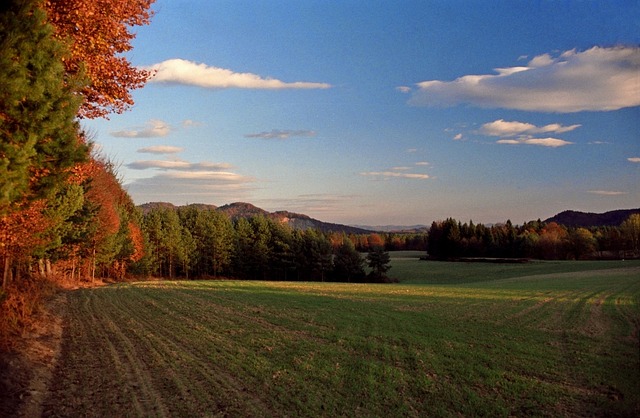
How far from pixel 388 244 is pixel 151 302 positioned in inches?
5706

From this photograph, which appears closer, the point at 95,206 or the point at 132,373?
the point at 132,373

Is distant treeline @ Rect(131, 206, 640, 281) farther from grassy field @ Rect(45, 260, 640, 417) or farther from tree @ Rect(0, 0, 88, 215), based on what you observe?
tree @ Rect(0, 0, 88, 215)

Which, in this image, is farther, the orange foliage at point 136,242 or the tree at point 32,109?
the orange foliage at point 136,242

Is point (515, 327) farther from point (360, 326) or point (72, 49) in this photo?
point (72, 49)

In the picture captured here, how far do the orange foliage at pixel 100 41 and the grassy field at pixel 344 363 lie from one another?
7.17 m

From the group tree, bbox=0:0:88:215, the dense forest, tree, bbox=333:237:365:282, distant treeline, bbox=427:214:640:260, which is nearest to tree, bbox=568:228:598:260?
distant treeline, bbox=427:214:640:260

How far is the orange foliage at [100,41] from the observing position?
11086 millimetres

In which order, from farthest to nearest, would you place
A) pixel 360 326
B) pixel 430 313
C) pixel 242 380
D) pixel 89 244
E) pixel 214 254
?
pixel 214 254 → pixel 89 244 → pixel 430 313 → pixel 360 326 → pixel 242 380

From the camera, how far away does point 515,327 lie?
714 inches

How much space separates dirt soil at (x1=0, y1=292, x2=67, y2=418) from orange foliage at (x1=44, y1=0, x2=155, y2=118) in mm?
6616

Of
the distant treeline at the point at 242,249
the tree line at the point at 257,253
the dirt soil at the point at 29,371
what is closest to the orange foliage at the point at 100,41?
the dirt soil at the point at 29,371

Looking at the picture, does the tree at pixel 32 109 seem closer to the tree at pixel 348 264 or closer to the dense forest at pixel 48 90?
the dense forest at pixel 48 90

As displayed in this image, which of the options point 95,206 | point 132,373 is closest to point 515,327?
point 132,373

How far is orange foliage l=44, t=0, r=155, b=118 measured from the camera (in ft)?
36.4
